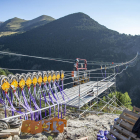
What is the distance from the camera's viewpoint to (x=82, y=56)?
7119 centimetres

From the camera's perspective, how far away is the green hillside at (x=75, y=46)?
6064cm

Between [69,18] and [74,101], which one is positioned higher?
[69,18]

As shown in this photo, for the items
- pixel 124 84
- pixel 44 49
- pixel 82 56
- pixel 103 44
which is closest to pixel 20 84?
pixel 124 84

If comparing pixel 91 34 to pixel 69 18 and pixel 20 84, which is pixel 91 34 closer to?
pixel 69 18

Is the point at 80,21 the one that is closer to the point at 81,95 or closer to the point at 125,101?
the point at 125,101

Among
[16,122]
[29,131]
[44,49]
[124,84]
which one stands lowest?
[124,84]

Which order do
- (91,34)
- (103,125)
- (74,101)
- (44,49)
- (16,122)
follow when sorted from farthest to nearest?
(91,34) < (44,49) < (74,101) < (103,125) < (16,122)

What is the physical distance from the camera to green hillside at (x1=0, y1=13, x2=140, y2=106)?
6064 centimetres

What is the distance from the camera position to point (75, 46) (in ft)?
262

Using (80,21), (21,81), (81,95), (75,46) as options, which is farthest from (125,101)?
(80,21)

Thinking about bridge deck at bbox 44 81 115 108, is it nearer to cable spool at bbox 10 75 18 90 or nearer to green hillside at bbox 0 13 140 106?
cable spool at bbox 10 75 18 90

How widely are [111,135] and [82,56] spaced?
6702cm

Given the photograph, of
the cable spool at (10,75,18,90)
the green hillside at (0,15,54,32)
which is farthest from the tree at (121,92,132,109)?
the green hillside at (0,15,54,32)

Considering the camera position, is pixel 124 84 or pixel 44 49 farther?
pixel 44 49
